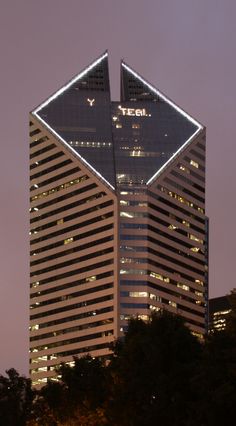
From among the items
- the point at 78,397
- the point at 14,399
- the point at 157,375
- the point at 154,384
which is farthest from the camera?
the point at 14,399

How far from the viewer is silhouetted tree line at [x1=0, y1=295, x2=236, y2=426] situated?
85.7m

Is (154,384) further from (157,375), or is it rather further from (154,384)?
(157,375)

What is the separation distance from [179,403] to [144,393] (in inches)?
228

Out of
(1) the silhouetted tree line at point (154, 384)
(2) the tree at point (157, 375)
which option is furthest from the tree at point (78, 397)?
(2) the tree at point (157, 375)

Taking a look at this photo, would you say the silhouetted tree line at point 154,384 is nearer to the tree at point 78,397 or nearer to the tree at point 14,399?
the tree at point 78,397

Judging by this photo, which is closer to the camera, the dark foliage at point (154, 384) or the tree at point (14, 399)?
the dark foliage at point (154, 384)

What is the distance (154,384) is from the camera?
99812mm

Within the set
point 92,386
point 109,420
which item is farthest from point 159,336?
point 92,386

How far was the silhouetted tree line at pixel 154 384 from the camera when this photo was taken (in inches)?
3374

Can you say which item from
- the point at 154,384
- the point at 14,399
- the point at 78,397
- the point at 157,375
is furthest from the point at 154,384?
the point at 14,399

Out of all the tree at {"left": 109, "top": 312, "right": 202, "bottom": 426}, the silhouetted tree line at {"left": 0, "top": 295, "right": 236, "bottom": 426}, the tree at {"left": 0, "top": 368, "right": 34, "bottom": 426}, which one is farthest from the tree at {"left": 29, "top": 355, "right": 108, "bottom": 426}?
the tree at {"left": 109, "top": 312, "right": 202, "bottom": 426}

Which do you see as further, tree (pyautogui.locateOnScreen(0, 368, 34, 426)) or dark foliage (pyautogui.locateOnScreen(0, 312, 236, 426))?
tree (pyautogui.locateOnScreen(0, 368, 34, 426))

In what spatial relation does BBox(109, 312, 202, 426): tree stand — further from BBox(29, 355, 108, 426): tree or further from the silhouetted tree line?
BBox(29, 355, 108, 426): tree

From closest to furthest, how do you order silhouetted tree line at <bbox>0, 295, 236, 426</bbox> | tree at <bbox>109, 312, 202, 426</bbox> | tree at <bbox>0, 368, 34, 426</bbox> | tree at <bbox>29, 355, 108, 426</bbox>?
1. silhouetted tree line at <bbox>0, 295, 236, 426</bbox>
2. tree at <bbox>109, 312, 202, 426</bbox>
3. tree at <bbox>29, 355, 108, 426</bbox>
4. tree at <bbox>0, 368, 34, 426</bbox>
